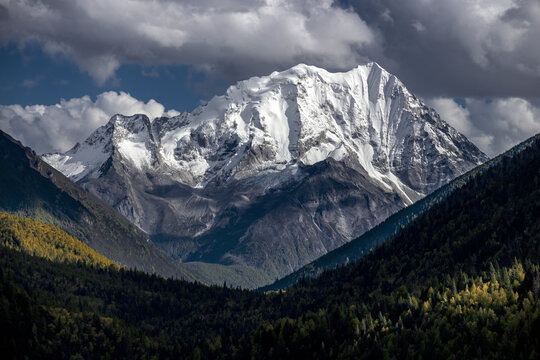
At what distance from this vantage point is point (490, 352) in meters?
200

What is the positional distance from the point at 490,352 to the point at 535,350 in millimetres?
10813

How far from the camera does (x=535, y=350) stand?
194250 millimetres
